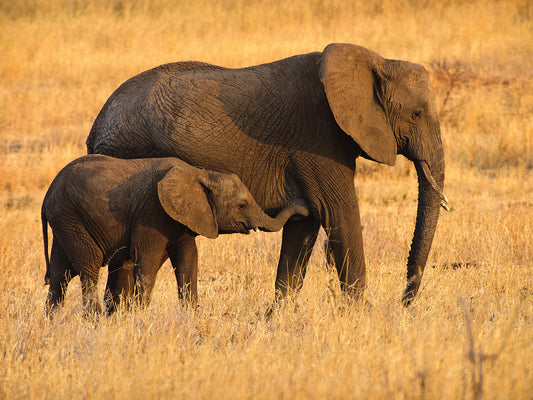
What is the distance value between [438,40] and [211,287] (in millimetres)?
16015

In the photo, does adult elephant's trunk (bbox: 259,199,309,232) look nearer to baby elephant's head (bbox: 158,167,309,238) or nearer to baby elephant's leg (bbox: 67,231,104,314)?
baby elephant's head (bbox: 158,167,309,238)

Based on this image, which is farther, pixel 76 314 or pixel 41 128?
pixel 41 128

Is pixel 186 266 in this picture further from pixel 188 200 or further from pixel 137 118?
pixel 137 118

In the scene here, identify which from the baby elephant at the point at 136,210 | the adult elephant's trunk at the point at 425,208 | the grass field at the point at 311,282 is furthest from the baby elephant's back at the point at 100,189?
the adult elephant's trunk at the point at 425,208

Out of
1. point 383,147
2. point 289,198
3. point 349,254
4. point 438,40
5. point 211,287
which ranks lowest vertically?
point 211,287

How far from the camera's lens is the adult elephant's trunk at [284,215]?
6.61 m

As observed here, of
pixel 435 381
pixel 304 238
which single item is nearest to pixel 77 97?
pixel 304 238

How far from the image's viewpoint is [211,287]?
8.41 m

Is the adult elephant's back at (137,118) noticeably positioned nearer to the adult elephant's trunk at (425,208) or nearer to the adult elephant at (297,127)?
the adult elephant at (297,127)

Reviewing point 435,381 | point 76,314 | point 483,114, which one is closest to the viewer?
point 435,381

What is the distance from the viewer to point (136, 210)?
646 centimetres

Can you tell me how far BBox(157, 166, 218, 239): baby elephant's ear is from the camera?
20.6 ft

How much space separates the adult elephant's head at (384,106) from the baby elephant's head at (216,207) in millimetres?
794

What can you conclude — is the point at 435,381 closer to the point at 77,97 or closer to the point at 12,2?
the point at 77,97
